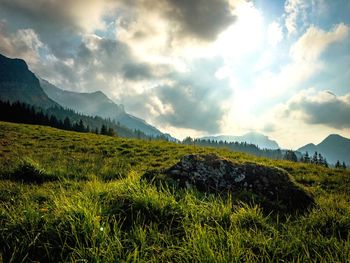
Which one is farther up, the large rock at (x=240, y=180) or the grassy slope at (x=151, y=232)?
the large rock at (x=240, y=180)

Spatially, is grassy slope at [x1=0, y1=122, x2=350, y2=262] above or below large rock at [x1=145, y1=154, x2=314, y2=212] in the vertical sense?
below

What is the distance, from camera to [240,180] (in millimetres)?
8781

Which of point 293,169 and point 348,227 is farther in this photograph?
point 293,169

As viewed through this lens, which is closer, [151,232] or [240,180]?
[151,232]

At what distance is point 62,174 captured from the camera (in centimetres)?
1163

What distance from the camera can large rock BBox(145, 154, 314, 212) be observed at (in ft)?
26.6

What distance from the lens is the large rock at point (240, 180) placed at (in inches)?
319

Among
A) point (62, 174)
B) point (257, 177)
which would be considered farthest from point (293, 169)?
point (62, 174)

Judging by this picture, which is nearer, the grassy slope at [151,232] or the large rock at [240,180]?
the grassy slope at [151,232]

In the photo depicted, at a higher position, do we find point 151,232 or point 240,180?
point 240,180

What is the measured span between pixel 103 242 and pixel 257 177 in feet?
20.5

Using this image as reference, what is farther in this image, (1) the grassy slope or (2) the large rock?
(2) the large rock

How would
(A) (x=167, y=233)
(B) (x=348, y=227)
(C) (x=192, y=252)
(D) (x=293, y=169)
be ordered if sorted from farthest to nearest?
1. (D) (x=293, y=169)
2. (B) (x=348, y=227)
3. (A) (x=167, y=233)
4. (C) (x=192, y=252)

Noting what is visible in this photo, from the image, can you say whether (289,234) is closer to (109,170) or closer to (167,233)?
(167,233)
